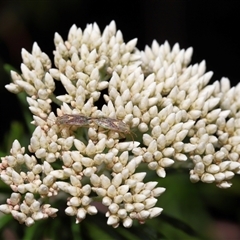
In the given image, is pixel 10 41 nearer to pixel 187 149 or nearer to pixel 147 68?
pixel 147 68

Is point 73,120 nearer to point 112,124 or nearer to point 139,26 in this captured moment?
point 112,124

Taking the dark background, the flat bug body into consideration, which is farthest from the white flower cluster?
the dark background

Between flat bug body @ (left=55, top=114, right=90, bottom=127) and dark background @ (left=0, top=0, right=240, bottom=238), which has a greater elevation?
dark background @ (left=0, top=0, right=240, bottom=238)

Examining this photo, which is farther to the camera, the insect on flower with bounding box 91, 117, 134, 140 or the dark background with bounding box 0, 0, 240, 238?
the dark background with bounding box 0, 0, 240, 238

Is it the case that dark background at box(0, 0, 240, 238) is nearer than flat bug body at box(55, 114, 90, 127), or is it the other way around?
flat bug body at box(55, 114, 90, 127)

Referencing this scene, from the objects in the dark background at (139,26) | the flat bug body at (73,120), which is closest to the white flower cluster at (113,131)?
the flat bug body at (73,120)

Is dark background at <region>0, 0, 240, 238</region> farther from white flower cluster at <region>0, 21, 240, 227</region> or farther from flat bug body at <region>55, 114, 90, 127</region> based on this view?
flat bug body at <region>55, 114, 90, 127</region>

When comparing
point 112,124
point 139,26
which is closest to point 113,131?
point 112,124
